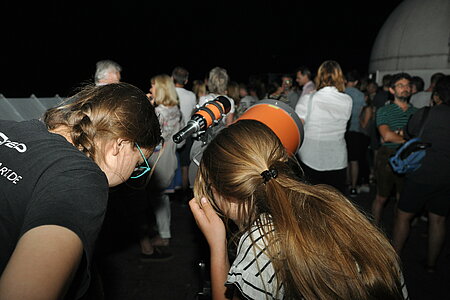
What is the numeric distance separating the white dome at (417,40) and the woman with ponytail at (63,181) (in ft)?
55.0

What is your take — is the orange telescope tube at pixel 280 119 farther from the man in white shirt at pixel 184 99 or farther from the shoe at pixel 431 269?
the man in white shirt at pixel 184 99

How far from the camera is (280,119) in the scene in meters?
1.99

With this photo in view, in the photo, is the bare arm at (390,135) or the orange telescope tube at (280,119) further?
the bare arm at (390,135)

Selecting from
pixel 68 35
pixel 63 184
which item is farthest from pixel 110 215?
pixel 68 35

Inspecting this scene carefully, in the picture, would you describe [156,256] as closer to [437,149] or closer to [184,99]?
[184,99]

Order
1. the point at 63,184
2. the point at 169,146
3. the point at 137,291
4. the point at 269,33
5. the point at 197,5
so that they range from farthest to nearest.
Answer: the point at 269,33
the point at 197,5
the point at 169,146
the point at 137,291
the point at 63,184

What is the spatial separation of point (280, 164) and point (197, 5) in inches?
617

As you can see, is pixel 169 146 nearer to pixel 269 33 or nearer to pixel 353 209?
pixel 353 209

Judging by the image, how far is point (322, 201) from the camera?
1.31 metres

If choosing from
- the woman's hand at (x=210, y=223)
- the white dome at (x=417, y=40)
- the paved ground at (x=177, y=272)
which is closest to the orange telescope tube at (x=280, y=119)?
the woman's hand at (x=210, y=223)

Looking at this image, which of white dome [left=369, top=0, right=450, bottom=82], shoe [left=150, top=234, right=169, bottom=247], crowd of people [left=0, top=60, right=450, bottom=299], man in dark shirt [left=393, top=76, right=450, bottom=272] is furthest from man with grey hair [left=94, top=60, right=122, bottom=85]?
white dome [left=369, top=0, right=450, bottom=82]

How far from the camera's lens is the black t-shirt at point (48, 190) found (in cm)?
79

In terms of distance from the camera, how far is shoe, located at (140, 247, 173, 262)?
3.48 m

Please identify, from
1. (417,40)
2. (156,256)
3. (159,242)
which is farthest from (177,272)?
(417,40)
